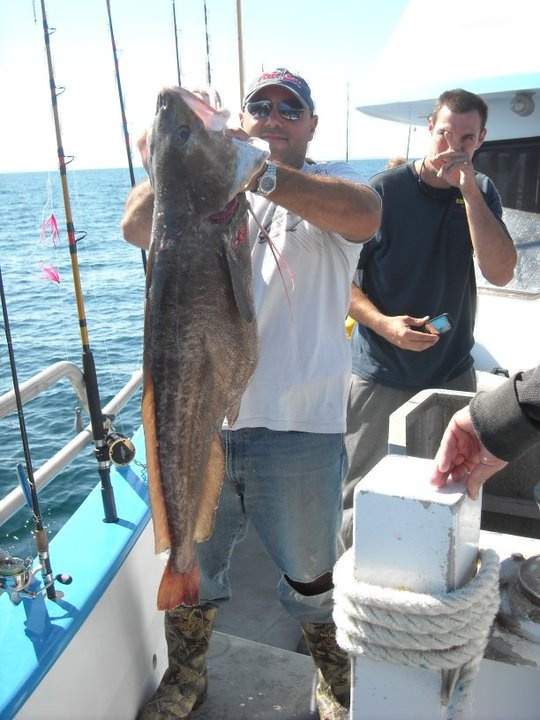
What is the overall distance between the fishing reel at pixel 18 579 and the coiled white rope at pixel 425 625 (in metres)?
1.07

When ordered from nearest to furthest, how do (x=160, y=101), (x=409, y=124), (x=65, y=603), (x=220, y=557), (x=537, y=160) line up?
(x=160, y=101) < (x=65, y=603) < (x=220, y=557) < (x=537, y=160) < (x=409, y=124)

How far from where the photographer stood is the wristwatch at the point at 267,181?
1935 millimetres

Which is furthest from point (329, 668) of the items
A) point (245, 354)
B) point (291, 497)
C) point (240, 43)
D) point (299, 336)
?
point (240, 43)

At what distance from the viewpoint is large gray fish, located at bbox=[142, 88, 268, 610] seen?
182 centimetres

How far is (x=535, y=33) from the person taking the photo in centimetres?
466

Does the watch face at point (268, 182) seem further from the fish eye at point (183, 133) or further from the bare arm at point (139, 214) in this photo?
the bare arm at point (139, 214)

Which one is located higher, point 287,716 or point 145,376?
point 145,376

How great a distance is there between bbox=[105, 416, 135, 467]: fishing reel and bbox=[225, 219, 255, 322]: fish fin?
121 cm

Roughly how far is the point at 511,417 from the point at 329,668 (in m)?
1.43

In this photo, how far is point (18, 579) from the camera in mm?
2221

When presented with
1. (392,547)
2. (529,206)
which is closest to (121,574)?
(392,547)

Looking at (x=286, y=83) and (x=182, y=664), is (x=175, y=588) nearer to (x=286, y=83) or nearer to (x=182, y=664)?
(x=182, y=664)

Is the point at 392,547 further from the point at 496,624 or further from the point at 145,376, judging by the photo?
the point at 145,376

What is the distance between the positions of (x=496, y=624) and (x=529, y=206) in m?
4.06
